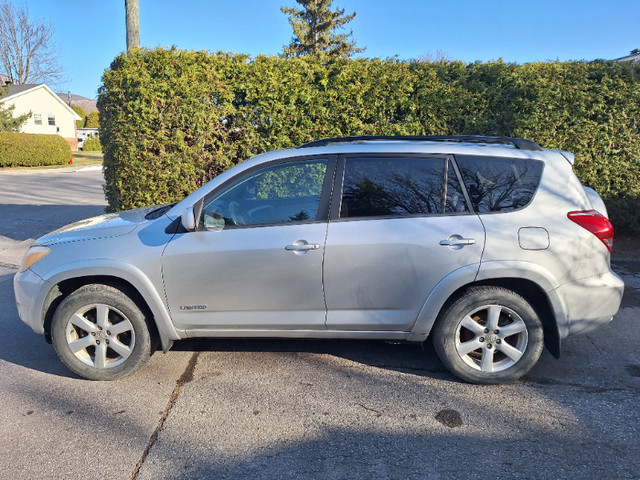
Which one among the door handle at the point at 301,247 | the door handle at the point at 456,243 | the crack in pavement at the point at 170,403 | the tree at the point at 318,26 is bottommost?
the crack in pavement at the point at 170,403

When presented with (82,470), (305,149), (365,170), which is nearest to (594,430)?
(365,170)

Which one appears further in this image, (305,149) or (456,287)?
(305,149)

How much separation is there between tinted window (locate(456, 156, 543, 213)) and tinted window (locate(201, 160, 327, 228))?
41.8 inches

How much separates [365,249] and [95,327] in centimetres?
206

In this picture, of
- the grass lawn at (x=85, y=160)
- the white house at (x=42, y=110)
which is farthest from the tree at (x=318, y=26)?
the white house at (x=42, y=110)

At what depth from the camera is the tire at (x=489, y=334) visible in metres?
3.61

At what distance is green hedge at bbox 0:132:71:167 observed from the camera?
28984 millimetres

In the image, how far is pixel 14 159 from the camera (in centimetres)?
2930

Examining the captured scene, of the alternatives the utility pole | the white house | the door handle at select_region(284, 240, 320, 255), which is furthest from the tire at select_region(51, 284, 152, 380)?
the white house

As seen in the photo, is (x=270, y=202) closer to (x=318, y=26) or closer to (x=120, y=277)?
(x=120, y=277)

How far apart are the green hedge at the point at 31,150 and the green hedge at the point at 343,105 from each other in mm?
26333

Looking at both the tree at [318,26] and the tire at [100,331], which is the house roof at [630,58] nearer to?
the tire at [100,331]

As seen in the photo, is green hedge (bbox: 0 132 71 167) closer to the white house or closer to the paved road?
the white house

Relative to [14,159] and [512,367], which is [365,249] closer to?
[512,367]
